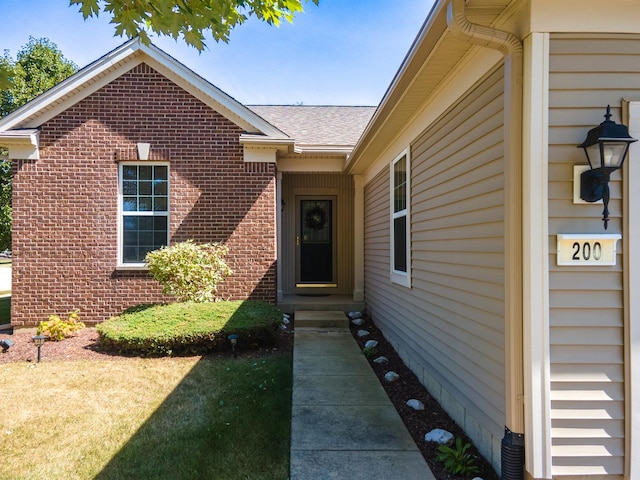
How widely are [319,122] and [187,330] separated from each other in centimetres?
619

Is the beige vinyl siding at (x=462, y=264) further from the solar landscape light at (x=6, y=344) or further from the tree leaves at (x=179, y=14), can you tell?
the solar landscape light at (x=6, y=344)

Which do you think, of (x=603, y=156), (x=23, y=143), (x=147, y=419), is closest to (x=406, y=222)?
(x=603, y=156)

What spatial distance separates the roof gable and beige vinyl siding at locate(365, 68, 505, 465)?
3.61 meters

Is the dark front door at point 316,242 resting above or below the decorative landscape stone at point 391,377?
above

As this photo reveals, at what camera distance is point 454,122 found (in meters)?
3.72

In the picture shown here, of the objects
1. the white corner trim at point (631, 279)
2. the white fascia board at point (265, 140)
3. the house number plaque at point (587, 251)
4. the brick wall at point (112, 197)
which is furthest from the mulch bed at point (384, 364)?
the white fascia board at point (265, 140)

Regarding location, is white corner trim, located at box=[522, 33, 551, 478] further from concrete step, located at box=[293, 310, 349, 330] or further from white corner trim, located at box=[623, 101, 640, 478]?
concrete step, located at box=[293, 310, 349, 330]

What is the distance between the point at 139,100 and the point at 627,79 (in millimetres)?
7086

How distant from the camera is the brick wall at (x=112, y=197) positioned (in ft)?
23.5

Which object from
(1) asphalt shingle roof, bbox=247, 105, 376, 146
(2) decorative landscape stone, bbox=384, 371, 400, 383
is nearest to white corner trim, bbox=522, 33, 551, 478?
(2) decorative landscape stone, bbox=384, 371, 400, 383

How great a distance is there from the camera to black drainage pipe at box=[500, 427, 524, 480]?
2469 millimetres

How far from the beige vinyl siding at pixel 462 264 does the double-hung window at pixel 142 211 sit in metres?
4.53

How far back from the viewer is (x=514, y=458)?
2477 mm

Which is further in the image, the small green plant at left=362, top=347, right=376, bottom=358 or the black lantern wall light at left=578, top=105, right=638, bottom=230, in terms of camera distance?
the small green plant at left=362, top=347, right=376, bottom=358
